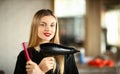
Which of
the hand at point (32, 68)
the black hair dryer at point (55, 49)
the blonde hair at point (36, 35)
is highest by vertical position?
the blonde hair at point (36, 35)

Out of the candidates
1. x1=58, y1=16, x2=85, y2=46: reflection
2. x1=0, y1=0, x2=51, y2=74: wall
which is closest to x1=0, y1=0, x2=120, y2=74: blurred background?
x1=58, y1=16, x2=85, y2=46: reflection

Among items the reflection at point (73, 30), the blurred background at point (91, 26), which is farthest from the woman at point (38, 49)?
the reflection at point (73, 30)

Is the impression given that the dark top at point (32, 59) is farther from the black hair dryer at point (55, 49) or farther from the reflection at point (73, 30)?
the reflection at point (73, 30)

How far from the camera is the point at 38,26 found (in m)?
0.49

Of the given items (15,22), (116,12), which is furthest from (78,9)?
(15,22)

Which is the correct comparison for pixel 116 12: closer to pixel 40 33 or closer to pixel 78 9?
pixel 78 9

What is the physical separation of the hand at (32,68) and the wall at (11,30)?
0.06m

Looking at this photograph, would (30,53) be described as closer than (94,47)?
Yes

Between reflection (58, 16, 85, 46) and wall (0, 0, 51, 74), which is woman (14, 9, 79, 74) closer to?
wall (0, 0, 51, 74)

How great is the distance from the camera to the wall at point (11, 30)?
0.53 metres

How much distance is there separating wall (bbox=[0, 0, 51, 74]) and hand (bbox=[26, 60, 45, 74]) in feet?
0.21

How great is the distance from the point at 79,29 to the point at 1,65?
1537 mm

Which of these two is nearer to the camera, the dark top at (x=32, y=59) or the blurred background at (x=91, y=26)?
the dark top at (x=32, y=59)

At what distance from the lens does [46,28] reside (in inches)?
19.3
